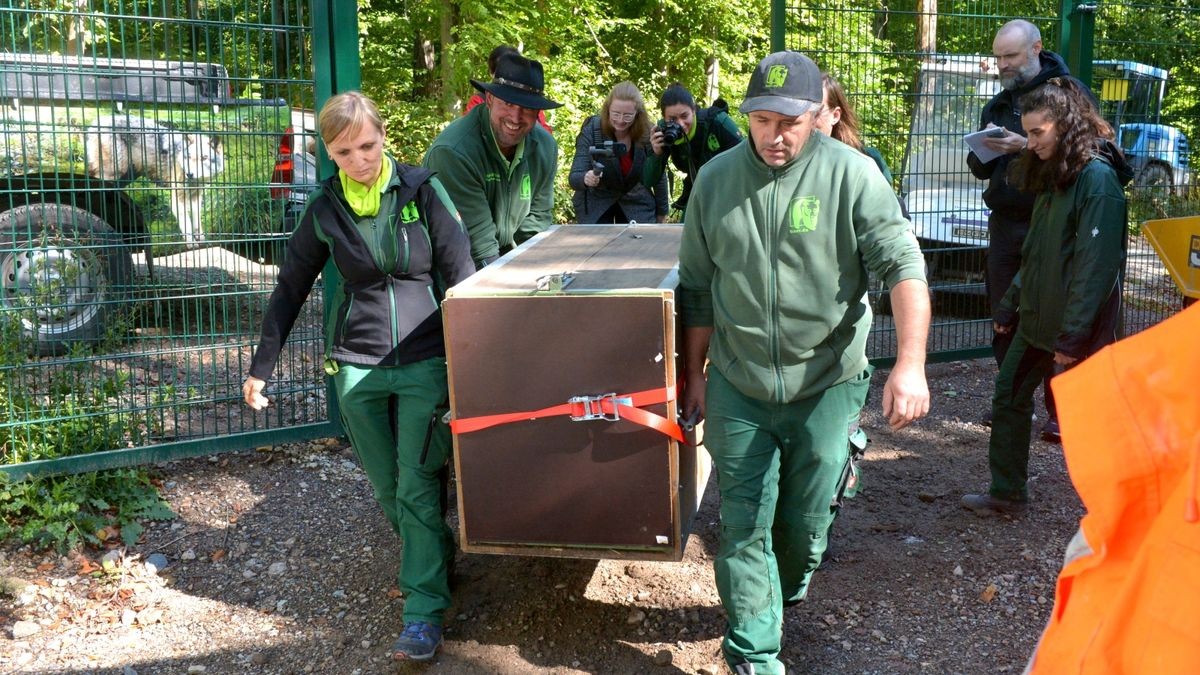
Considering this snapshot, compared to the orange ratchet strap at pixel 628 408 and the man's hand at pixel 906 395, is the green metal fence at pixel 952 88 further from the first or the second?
the man's hand at pixel 906 395

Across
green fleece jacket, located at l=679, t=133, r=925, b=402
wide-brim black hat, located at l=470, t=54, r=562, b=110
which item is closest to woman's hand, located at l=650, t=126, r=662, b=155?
wide-brim black hat, located at l=470, t=54, r=562, b=110

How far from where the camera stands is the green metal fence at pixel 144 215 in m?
5.23

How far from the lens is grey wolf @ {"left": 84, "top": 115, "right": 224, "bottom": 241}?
535cm

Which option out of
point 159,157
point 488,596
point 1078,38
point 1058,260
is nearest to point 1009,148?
point 1058,260

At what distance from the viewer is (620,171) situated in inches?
286

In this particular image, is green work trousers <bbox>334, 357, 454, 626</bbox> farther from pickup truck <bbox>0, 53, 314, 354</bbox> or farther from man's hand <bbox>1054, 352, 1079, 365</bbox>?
man's hand <bbox>1054, 352, 1079, 365</bbox>

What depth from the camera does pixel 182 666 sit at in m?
4.29

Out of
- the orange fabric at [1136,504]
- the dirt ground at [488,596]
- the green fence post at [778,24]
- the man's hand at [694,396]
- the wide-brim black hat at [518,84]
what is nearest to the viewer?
the orange fabric at [1136,504]

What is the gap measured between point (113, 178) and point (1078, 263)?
13.9 ft

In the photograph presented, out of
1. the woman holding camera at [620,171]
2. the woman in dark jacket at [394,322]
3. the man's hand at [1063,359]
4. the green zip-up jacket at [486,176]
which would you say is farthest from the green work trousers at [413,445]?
the woman holding camera at [620,171]

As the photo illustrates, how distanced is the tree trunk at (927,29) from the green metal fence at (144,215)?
3824mm

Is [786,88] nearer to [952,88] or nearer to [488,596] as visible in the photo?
[488,596]

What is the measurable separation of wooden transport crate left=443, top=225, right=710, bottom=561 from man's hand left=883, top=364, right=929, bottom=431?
687 millimetres

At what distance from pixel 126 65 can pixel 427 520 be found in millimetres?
2676
